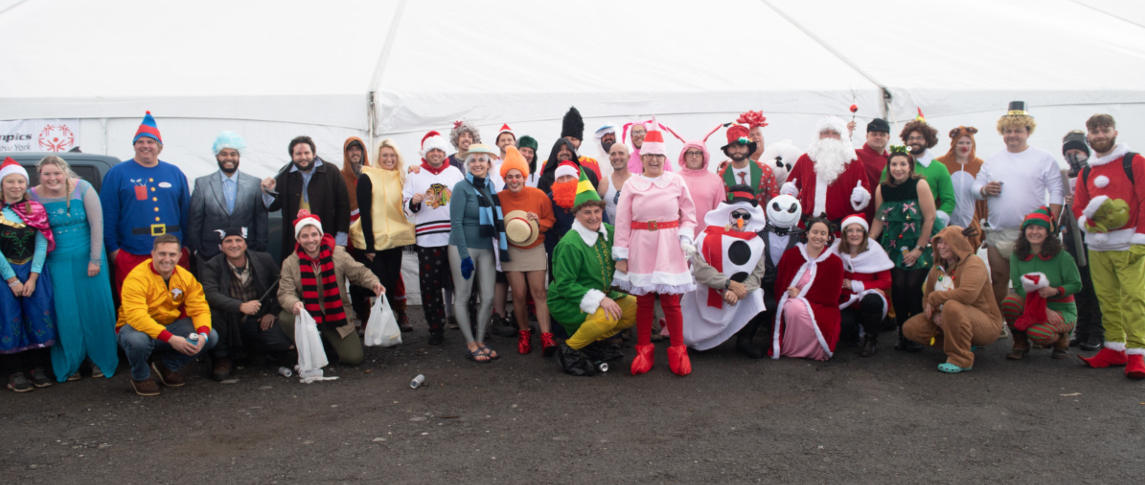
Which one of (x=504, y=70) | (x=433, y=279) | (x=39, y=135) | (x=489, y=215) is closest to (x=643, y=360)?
(x=489, y=215)

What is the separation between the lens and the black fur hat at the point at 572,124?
7.03 m

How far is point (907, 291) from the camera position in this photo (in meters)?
5.57

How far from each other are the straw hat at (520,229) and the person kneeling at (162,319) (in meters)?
2.17

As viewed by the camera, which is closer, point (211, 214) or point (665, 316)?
point (665, 316)

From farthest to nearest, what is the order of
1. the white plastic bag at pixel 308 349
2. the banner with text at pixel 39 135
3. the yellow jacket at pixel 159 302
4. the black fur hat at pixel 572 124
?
the black fur hat at pixel 572 124 → the banner with text at pixel 39 135 → the white plastic bag at pixel 308 349 → the yellow jacket at pixel 159 302

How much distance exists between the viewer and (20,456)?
3.63m

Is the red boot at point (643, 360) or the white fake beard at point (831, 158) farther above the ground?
the white fake beard at point (831, 158)

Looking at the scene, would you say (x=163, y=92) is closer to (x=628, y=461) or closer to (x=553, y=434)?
(x=553, y=434)

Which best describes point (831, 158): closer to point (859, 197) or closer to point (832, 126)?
point (832, 126)

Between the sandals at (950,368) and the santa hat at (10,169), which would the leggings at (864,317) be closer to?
the sandals at (950,368)

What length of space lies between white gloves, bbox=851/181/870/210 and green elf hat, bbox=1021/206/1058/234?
3.59 feet

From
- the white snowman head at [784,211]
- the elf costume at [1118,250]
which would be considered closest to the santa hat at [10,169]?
the white snowman head at [784,211]

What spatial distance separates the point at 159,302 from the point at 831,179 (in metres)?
5.04

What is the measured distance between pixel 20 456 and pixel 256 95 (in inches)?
175
